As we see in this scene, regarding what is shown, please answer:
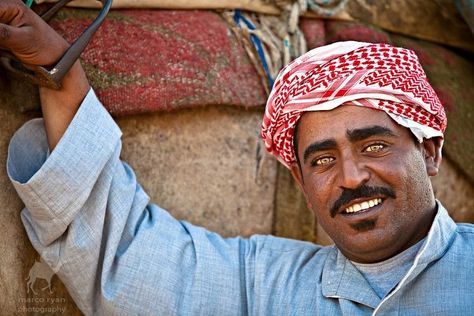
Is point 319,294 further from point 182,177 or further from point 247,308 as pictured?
point 182,177

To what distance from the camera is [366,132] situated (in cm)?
202

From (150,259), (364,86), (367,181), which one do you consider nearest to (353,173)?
(367,181)

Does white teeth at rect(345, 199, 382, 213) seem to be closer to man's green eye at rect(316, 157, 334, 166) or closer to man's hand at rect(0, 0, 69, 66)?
man's green eye at rect(316, 157, 334, 166)

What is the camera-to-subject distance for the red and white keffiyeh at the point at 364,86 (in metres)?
2.03

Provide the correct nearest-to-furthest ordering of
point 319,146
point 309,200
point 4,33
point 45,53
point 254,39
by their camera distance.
Answer: 1. point 4,33
2. point 45,53
3. point 319,146
4. point 309,200
5. point 254,39

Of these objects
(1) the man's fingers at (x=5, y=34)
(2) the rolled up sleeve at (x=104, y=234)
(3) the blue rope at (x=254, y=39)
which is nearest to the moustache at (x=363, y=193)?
(2) the rolled up sleeve at (x=104, y=234)

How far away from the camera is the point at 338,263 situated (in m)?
2.19

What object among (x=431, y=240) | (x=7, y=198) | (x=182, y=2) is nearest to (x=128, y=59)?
(x=182, y=2)

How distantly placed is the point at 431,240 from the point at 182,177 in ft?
2.68

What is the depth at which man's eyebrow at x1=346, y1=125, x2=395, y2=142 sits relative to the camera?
2.02 m

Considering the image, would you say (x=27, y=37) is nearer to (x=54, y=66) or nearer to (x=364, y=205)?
(x=54, y=66)

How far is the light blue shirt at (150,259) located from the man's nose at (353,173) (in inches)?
9.2

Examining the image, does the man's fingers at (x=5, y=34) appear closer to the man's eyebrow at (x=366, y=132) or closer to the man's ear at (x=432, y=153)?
the man's eyebrow at (x=366, y=132)

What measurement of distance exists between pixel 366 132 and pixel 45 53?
84 cm
